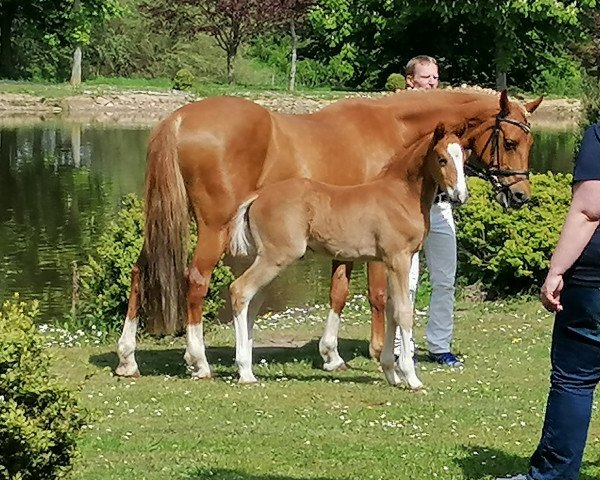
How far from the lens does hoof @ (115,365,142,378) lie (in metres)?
8.91

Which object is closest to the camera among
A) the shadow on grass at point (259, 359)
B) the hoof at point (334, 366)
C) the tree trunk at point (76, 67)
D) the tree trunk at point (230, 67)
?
the shadow on grass at point (259, 359)

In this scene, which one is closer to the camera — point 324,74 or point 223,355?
point 223,355

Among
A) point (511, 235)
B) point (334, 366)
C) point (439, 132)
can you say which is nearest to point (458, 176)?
point (439, 132)

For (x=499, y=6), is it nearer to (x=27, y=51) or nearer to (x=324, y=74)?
(x=324, y=74)

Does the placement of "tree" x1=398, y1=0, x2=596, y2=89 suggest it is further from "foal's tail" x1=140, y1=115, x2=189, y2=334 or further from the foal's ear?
the foal's ear

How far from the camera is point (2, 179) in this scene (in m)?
25.2

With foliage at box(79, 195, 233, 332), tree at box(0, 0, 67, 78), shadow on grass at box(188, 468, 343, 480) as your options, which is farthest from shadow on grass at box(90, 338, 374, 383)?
tree at box(0, 0, 67, 78)

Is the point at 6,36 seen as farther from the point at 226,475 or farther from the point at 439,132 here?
the point at 226,475

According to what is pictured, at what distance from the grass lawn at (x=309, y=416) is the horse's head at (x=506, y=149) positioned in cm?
150

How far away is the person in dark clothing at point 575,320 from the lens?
495 centimetres

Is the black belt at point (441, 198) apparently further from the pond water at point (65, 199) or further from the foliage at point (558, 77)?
the foliage at point (558, 77)

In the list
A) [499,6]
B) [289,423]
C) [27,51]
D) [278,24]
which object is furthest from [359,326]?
[27,51]

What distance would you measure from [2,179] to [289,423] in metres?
19.6

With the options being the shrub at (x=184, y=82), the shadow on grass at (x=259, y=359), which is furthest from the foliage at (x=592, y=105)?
the shrub at (x=184, y=82)
